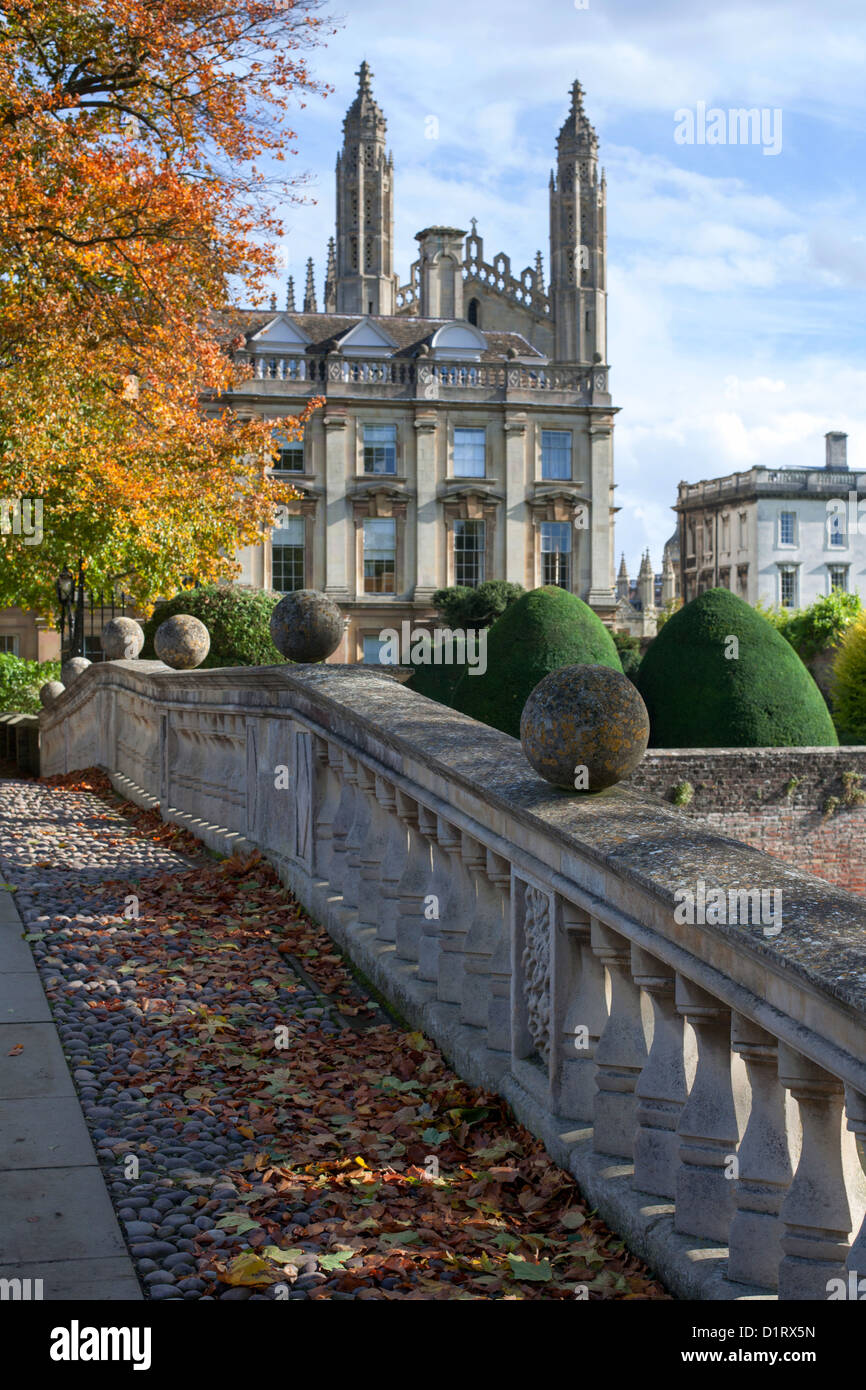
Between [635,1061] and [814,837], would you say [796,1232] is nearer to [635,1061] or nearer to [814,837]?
[635,1061]

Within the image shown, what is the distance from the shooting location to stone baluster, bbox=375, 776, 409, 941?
18.5 ft

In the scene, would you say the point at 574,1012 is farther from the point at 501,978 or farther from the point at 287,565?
the point at 287,565

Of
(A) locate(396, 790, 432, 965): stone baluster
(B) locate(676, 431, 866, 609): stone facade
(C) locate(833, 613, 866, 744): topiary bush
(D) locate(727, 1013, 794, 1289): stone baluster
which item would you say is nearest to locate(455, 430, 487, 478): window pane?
(B) locate(676, 431, 866, 609): stone facade

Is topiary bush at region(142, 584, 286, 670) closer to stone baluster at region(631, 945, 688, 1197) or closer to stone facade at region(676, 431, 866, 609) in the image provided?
stone baluster at region(631, 945, 688, 1197)

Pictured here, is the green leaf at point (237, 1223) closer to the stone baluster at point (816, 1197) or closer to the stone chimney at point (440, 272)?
the stone baluster at point (816, 1197)

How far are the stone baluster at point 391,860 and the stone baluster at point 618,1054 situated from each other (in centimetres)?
200

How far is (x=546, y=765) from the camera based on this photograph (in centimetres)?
429

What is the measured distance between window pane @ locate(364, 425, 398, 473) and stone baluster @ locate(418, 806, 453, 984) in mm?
44345

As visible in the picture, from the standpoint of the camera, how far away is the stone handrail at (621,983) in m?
2.80

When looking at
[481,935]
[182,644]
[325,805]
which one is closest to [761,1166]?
[481,935]

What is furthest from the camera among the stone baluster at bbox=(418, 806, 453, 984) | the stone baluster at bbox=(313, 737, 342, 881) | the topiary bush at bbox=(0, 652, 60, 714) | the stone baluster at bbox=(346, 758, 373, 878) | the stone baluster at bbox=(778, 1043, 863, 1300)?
the topiary bush at bbox=(0, 652, 60, 714)

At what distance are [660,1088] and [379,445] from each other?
1829 inches

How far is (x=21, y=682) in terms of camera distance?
29.8m

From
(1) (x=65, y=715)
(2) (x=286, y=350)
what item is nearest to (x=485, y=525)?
(2) (x=286, y=350)
